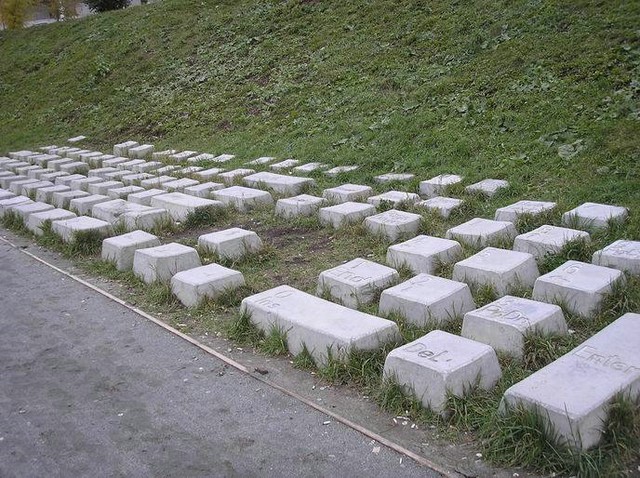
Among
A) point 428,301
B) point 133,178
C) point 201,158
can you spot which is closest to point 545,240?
point 428,301

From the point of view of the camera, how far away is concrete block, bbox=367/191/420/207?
6.12 m

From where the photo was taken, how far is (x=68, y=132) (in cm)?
1308

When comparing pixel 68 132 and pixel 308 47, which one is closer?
pixel 308 47

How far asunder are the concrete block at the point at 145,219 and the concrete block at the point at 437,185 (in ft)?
8.40

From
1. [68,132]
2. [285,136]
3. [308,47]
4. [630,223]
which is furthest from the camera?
[68,132]

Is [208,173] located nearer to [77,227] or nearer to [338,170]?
[338,170]

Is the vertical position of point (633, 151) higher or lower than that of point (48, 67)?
lower

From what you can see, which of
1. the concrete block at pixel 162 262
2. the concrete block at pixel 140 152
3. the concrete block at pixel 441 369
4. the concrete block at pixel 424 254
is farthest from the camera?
the concrete block at pixel 140 152

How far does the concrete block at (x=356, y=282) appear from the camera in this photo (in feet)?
13.5

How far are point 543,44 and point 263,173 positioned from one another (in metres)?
4.23

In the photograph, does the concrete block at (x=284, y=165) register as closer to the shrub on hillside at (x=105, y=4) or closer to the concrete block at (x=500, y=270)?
the concrete block at (x=500, y=270)

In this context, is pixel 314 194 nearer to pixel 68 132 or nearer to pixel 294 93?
pixel 294 93

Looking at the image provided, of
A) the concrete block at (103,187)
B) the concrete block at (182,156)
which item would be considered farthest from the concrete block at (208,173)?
the concrete block at (182,156)

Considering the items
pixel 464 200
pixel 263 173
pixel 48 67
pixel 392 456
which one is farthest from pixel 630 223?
pixel 48 67
